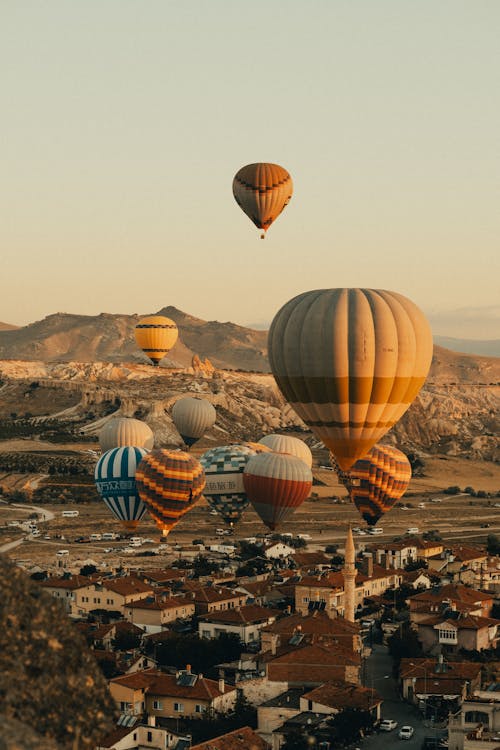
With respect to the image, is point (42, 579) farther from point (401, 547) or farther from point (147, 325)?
point (147, 325)

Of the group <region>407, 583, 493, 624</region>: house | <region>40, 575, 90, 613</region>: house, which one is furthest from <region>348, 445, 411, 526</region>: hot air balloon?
<region>40, 575, 90, 613</region>: house

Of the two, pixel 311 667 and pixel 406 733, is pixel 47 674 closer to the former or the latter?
pixel 406 733

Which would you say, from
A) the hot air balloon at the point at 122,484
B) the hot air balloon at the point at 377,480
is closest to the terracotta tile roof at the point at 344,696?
the hot air balloon at the point at 377,480

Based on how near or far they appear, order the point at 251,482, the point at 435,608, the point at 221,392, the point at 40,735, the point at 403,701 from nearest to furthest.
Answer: the point at 40,735
the point at 403,701
the point at 435,608
the point at 251,482
the point at 221,392

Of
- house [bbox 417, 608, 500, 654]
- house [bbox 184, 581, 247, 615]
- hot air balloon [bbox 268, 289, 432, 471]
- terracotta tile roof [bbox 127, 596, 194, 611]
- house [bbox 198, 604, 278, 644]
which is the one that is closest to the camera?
hot air balloon [bbox 268, 289, 432, 471]

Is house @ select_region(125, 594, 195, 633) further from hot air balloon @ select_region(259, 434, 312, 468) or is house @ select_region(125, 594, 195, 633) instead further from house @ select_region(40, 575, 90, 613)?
hot air balloon @ select_region(259, 434, 312, 468)

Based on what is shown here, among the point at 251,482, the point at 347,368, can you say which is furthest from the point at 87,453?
the point at 347,368
